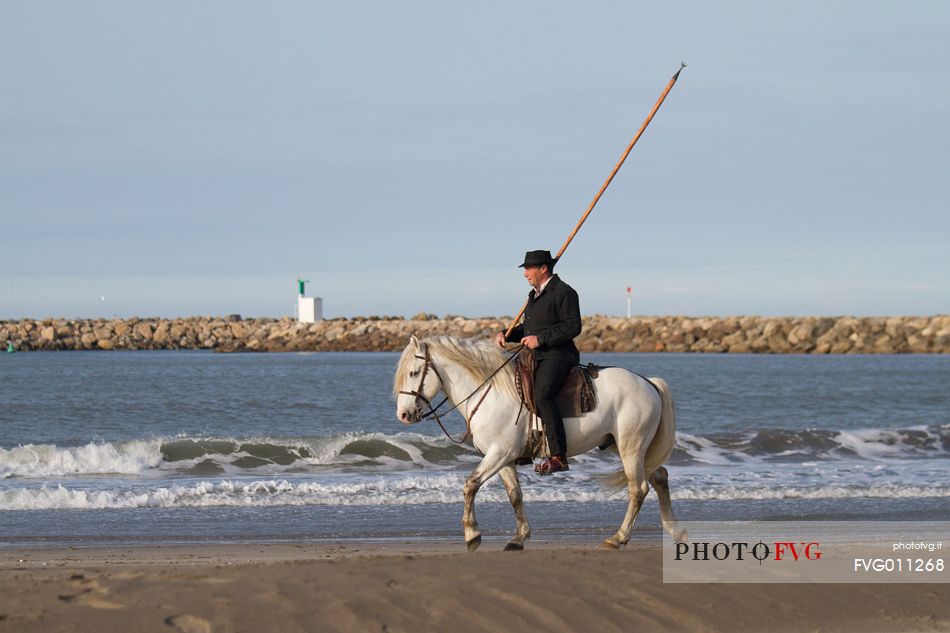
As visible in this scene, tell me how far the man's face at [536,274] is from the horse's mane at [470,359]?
0.64 m

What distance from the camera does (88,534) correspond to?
1062cm

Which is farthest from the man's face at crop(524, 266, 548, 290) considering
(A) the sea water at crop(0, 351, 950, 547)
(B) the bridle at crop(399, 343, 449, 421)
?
(A) the sea water at crop(0, 351, 950, 547)

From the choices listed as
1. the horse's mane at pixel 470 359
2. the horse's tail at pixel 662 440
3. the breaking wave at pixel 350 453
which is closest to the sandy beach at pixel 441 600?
the horse's mane at pixel 470 359

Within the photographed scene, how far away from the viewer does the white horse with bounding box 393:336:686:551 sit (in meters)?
8.91

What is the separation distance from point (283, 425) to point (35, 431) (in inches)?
196

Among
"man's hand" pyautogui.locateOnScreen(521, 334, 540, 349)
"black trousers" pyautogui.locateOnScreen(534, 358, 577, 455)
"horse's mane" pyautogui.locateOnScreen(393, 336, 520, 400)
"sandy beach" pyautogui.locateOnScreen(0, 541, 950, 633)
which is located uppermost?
"man's hand" pyautogui.locateOnScreen(521, 334, 540, 349)

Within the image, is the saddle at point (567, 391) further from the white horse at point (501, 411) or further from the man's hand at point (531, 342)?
the man's hand at point (531, 342)

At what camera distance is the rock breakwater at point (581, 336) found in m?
61.0

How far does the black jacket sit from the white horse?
363mm

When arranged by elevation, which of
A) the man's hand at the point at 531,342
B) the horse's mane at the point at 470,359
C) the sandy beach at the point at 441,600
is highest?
the man's hand at the point at 531,342

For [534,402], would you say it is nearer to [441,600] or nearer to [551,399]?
[551,399]

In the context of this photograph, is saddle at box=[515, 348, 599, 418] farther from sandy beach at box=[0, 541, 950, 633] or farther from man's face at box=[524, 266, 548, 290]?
sandy beach at box=[0, 541, 950, 633]

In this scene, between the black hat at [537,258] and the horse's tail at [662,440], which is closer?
the black hat at [537,258]

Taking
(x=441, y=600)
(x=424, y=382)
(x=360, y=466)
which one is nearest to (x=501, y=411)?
(x=424, y=382)
